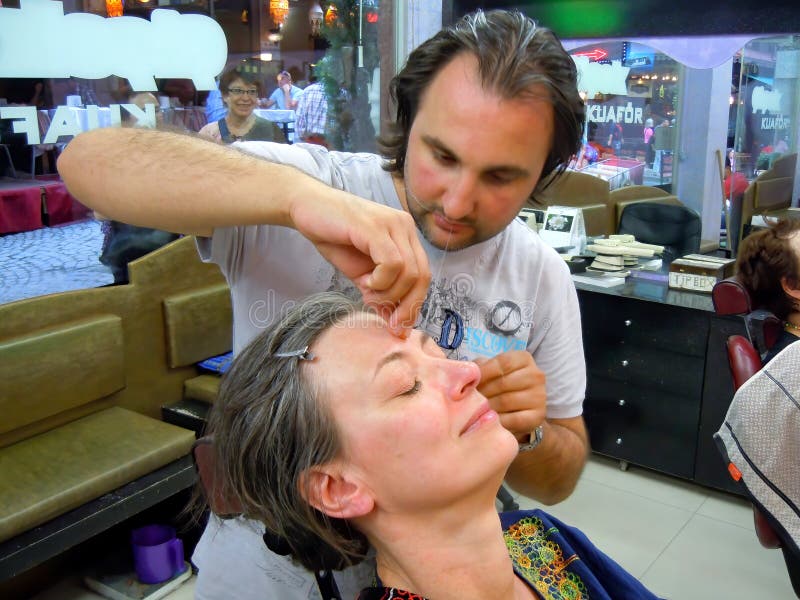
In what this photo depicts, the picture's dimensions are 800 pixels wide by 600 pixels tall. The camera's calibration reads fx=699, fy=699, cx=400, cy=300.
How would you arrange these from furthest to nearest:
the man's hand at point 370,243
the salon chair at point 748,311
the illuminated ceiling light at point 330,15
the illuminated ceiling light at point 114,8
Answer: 1. the illuminated ceiling light at point 330,15
2. the illuminated ceiling light at point 114,8
3. the salon chair at point 748,311
4. the man's hand at point 370,243

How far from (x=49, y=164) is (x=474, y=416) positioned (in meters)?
2.19

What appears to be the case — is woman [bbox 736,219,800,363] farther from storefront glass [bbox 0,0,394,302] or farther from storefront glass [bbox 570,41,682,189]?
storefront glass [bbox 0,0,394,302]

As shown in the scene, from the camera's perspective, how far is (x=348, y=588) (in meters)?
1.42

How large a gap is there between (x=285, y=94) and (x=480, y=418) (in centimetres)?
292

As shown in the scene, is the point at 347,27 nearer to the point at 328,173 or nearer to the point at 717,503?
the point at 328,173

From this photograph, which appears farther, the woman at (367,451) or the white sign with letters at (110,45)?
the white sign with letters at (110,45)

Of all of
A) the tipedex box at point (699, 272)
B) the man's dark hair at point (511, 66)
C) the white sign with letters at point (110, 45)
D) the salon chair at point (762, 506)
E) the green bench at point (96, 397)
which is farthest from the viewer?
the tipedex box at point (699, 272)

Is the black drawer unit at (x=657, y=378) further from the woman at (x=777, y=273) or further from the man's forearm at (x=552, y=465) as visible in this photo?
the man's forearm at (x=552, y=465)

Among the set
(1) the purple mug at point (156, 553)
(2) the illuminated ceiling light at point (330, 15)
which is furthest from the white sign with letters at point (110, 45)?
(1) the purple mug at point (156, 553)

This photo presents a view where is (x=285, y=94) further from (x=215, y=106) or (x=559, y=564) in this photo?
(x=559, y=564)

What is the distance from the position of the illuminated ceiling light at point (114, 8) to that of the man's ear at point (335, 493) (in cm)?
232

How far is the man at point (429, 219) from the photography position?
107cm

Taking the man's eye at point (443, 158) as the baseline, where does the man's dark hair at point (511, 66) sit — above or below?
above

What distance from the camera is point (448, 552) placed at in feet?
4.05
